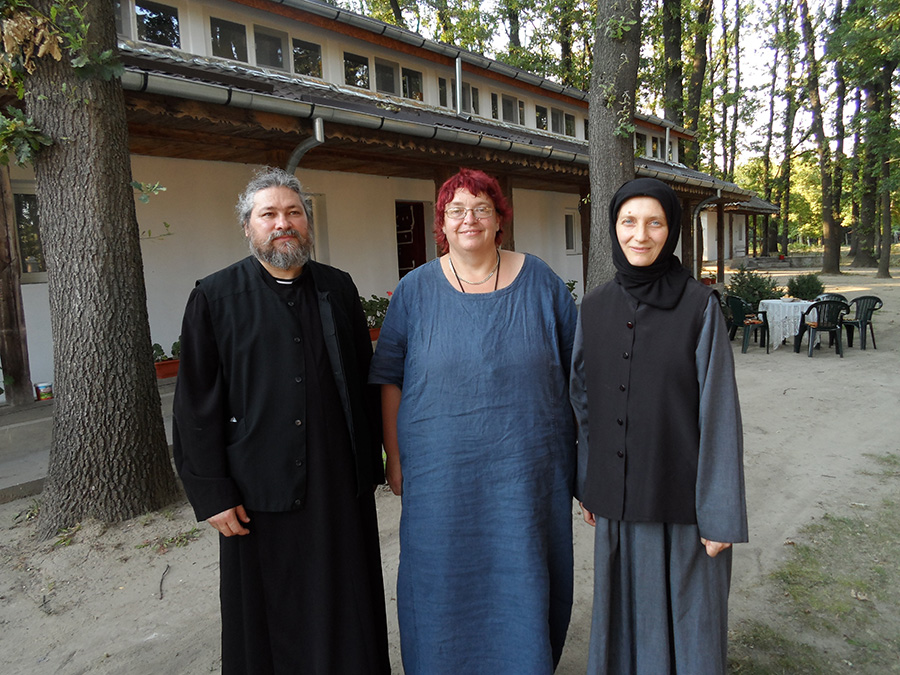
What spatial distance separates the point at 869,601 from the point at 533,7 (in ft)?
67.5

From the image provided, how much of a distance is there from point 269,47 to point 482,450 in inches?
361

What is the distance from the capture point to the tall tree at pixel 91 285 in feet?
12.2

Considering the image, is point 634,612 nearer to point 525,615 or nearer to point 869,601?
point 525,615

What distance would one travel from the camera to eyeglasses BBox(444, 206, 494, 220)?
83.8 inches

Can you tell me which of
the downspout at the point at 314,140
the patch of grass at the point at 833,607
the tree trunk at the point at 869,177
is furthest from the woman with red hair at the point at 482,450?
the tree trunk at the point at 869,177

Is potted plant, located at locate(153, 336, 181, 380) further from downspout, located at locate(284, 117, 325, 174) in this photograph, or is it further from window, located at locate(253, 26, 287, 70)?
window, located at locate(253, 26, 287, 70)

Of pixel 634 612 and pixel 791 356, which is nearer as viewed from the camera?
pixel 634 612

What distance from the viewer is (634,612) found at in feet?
6.51

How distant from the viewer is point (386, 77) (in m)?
11.1

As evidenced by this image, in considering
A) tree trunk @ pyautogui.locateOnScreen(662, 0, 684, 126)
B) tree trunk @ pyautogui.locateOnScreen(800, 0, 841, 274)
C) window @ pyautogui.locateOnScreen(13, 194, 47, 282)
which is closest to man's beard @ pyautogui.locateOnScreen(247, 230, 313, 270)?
window @ pyautogui.locateOnScreen(13, 194, 47, 282)

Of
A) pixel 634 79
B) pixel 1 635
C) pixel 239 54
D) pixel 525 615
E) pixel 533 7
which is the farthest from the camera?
pixel 533 7

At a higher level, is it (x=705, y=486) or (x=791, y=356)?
(x=705, y=486)

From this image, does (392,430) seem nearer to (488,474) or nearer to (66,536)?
(488,474)

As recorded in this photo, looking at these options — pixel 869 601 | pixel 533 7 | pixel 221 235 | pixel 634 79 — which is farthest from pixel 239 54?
pixel 533 7
